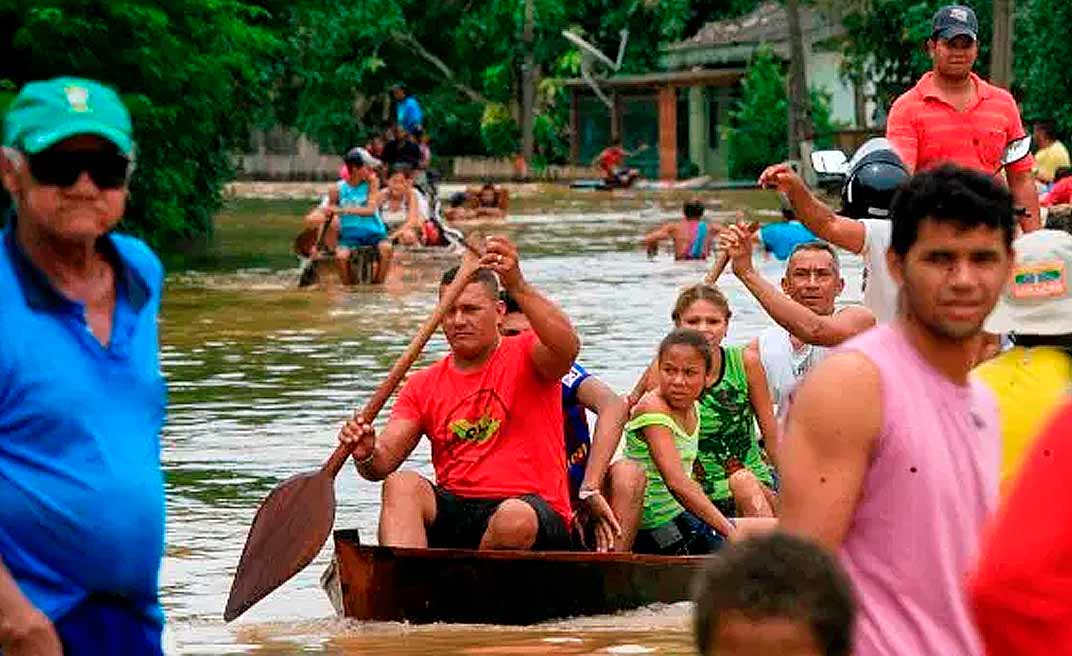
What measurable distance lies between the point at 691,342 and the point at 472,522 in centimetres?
108

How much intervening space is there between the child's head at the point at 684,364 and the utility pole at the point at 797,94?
142ft

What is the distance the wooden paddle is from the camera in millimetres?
10727

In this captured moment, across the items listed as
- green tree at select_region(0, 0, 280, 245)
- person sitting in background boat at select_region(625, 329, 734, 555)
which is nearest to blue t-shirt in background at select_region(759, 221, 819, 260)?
green tree at select_region(0, 0, 280, 245)

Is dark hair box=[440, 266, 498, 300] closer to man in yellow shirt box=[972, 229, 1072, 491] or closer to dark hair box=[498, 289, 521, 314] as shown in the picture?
dark hair box=[498, 289, 521, 314]

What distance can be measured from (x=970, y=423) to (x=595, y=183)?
190ft

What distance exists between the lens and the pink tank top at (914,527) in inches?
186

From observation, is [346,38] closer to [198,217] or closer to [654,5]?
[654,5]

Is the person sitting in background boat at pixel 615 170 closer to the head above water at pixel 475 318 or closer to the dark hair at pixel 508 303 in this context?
the dark hair at pixel 508 303

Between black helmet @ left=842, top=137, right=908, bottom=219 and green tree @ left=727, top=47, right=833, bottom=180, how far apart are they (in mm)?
50437

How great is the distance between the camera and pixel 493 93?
7362 centimetres

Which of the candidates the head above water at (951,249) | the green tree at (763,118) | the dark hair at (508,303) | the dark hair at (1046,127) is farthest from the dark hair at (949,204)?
the green tree at (763,118)

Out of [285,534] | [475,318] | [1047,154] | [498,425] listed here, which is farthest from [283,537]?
[1047,154]

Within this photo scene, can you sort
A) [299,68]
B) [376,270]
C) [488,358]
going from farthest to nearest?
1. [299,68]
2. [376,270]
3. [488,358]

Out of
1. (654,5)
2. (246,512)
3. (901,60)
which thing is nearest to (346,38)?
(654,5)
